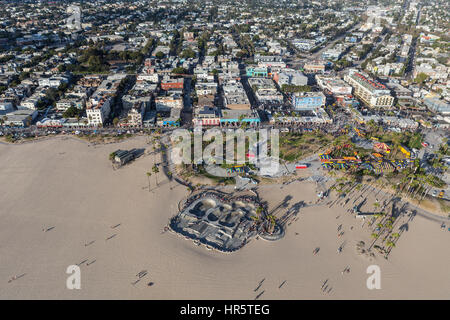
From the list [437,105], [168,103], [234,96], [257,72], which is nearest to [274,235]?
[234,96]

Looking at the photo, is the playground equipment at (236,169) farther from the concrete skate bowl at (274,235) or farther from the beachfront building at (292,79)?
the beachfront building at (292,79)

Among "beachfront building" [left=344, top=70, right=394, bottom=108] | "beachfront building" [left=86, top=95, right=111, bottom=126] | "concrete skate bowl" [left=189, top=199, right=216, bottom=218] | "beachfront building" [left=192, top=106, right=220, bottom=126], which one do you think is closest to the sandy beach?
"concrete skate bowl" [left=189, top=199, right=216, bottom=218]

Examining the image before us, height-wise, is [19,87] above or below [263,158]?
above

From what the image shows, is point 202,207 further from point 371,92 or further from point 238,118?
point 371,92

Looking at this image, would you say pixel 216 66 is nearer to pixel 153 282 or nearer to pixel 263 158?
pixel 263 158

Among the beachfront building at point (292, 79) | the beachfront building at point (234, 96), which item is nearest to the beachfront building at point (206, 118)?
the beachfront building at point (234, 96)

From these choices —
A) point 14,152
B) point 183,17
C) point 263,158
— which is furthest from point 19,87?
point 183,17
